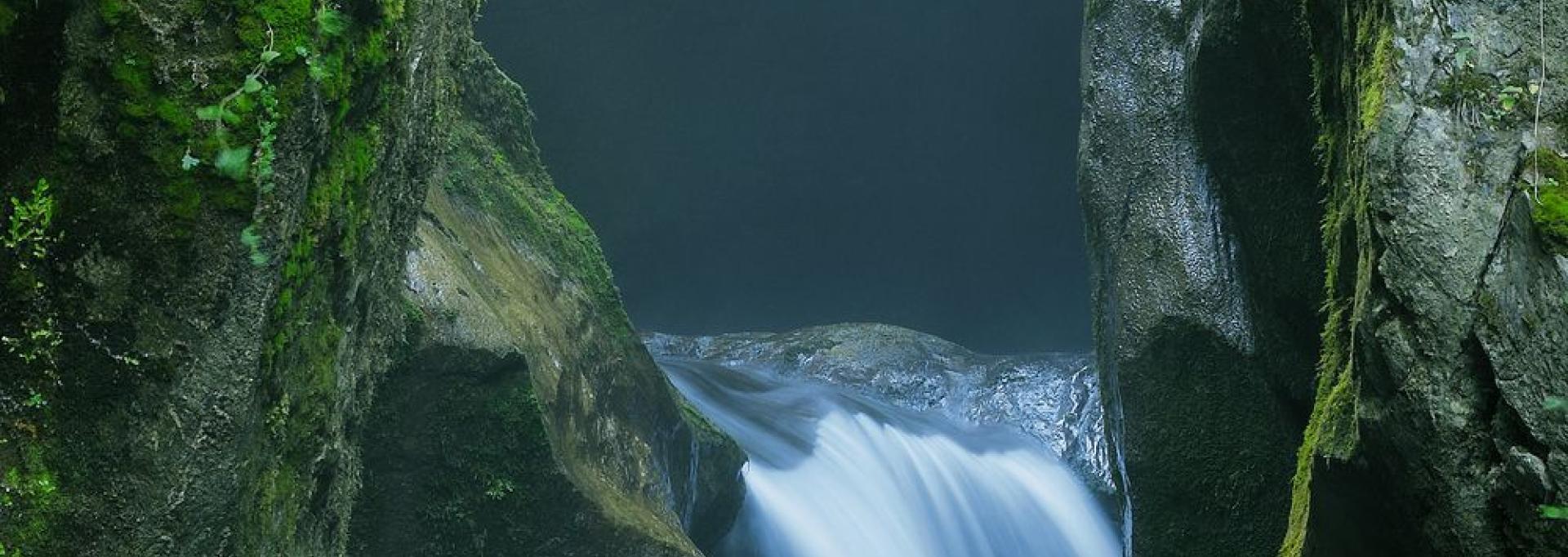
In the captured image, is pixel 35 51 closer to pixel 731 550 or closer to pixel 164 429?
pixel 164 429

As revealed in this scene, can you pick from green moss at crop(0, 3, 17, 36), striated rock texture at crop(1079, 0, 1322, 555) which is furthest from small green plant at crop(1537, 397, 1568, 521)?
green moss at crop(0, 3, 17, 36)

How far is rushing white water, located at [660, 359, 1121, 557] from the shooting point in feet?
29.1

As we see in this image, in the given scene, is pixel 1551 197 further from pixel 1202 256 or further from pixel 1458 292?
pixel 1202 256

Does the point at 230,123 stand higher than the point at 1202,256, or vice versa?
the point at 1202,256

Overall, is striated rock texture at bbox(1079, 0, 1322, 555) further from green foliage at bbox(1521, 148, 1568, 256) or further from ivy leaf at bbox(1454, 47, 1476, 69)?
green foliage at bbox(1521, 148, 1568, 256)

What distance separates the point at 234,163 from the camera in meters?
2.46

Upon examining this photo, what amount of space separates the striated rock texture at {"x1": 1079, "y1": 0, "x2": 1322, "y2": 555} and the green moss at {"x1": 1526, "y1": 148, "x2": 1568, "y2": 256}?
2033 mm

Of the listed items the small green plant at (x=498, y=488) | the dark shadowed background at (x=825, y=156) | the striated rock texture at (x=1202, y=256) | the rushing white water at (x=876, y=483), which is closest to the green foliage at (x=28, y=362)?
the small green plant at (x=498, y=488)

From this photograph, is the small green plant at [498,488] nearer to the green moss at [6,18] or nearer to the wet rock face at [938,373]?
the green moss at [6,18]

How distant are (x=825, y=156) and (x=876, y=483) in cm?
1595

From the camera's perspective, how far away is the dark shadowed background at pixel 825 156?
23344mm

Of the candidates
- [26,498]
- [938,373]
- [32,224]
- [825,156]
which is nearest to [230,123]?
[32,224]

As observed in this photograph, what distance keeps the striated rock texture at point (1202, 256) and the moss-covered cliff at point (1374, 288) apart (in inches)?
0.5

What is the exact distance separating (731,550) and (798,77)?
17.5m
